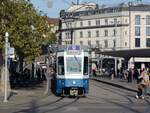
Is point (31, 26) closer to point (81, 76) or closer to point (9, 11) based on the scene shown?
point (9, 11)

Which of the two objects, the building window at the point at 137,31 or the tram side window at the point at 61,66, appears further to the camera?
the building window at the point at 137,31

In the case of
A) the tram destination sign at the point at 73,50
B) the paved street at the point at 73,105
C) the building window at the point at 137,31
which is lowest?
the paved street at the point at 73,105

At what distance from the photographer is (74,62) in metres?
35.5

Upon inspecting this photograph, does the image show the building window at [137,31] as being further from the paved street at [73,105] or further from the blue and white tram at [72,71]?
the paved street at [73,105]

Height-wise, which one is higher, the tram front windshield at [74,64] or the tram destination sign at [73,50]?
the tram destination sign at [73,50]

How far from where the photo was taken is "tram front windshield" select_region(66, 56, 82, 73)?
35.2 metres

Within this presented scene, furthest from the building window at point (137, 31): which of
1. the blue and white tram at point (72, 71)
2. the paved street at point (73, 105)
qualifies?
the paved street at point (73, 105)

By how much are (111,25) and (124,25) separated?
13.4ft

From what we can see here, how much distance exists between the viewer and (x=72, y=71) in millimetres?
35188

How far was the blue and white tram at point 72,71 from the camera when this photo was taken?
35.0 m

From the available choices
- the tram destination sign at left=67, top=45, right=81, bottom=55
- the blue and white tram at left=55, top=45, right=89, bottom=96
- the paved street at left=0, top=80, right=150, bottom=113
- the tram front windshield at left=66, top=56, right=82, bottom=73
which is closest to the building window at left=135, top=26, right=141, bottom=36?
the blue and white tram at left=55, top=45, right=89, bottom=96

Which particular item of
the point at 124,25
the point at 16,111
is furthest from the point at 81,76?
the point at 124,25

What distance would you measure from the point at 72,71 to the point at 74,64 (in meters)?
0.49

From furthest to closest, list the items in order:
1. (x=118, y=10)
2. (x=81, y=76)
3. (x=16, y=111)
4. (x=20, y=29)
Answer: (x=118, y=10) < (x=20, y=29) < (x=81, y=76) < (x=16, y=111)
